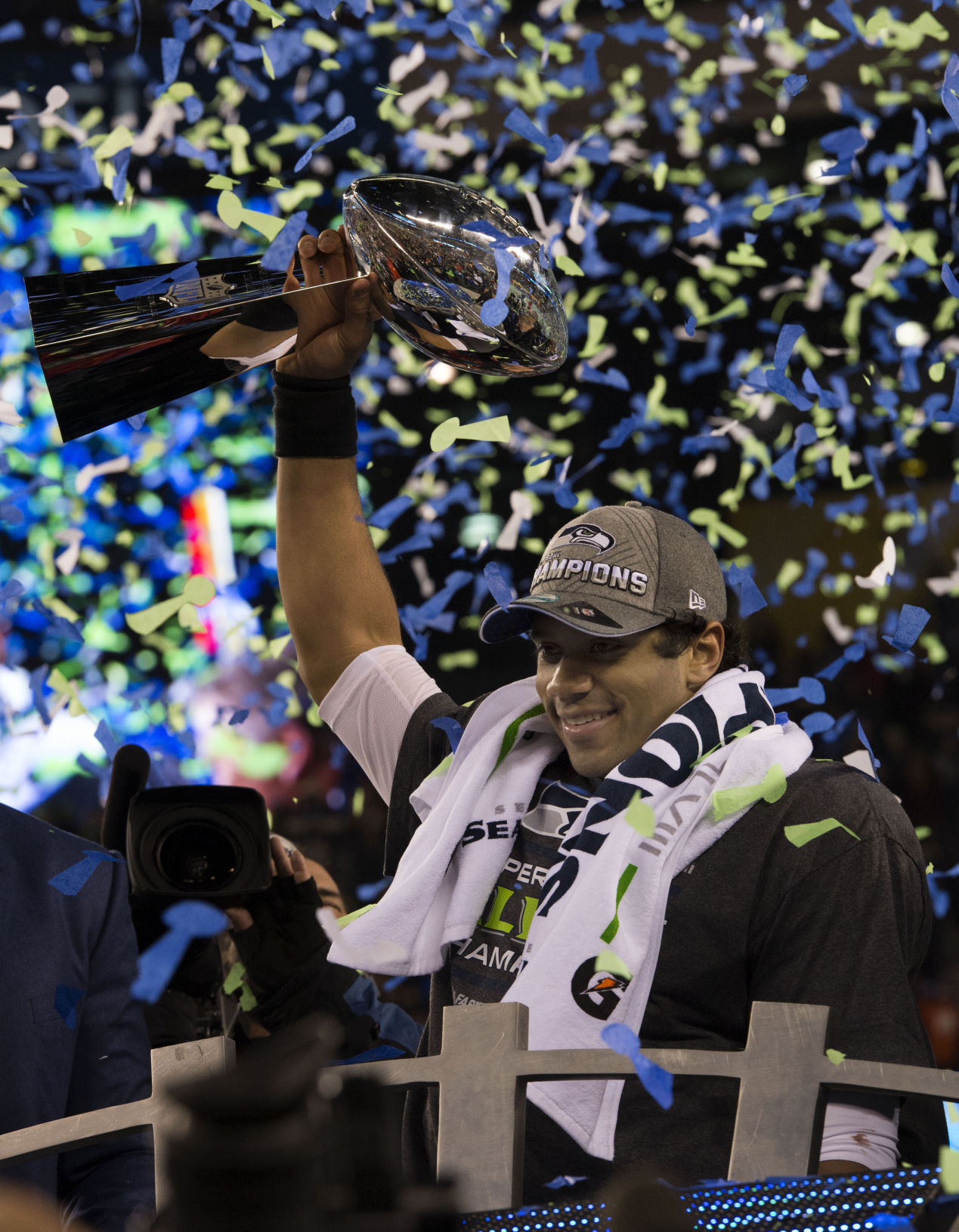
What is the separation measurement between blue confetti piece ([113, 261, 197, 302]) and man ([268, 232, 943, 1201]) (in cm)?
30

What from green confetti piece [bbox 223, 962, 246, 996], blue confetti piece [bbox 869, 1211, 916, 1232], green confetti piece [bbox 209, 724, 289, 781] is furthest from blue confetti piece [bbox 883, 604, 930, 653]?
green confetti piece [bbox 209, 724, 289, 781]

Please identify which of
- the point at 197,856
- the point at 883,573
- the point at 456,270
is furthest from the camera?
the point at 883,573

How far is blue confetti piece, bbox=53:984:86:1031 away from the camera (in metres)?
1.18

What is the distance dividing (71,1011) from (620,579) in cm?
69

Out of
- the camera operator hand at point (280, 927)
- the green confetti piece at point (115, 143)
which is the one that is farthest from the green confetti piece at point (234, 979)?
the green confetti piece at point (115, 143)

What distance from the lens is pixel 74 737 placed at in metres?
5.30

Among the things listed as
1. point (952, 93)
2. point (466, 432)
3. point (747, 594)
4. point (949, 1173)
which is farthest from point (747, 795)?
point (952, 93)

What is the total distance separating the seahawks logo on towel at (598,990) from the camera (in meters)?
1.22

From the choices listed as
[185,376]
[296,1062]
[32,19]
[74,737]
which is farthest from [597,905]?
[32,19]

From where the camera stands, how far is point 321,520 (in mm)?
1659

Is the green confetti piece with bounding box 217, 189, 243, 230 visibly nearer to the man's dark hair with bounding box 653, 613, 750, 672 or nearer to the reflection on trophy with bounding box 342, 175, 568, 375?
the reflection on trophy with bounding box 342, 175, 568, 375

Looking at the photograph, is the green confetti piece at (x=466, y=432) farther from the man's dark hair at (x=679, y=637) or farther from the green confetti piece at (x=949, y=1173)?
the green confetti piece at (x=949, y=1173)

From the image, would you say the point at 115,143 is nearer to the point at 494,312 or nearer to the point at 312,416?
the point at 312,416

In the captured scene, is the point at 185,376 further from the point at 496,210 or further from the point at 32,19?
the point at 32,19
